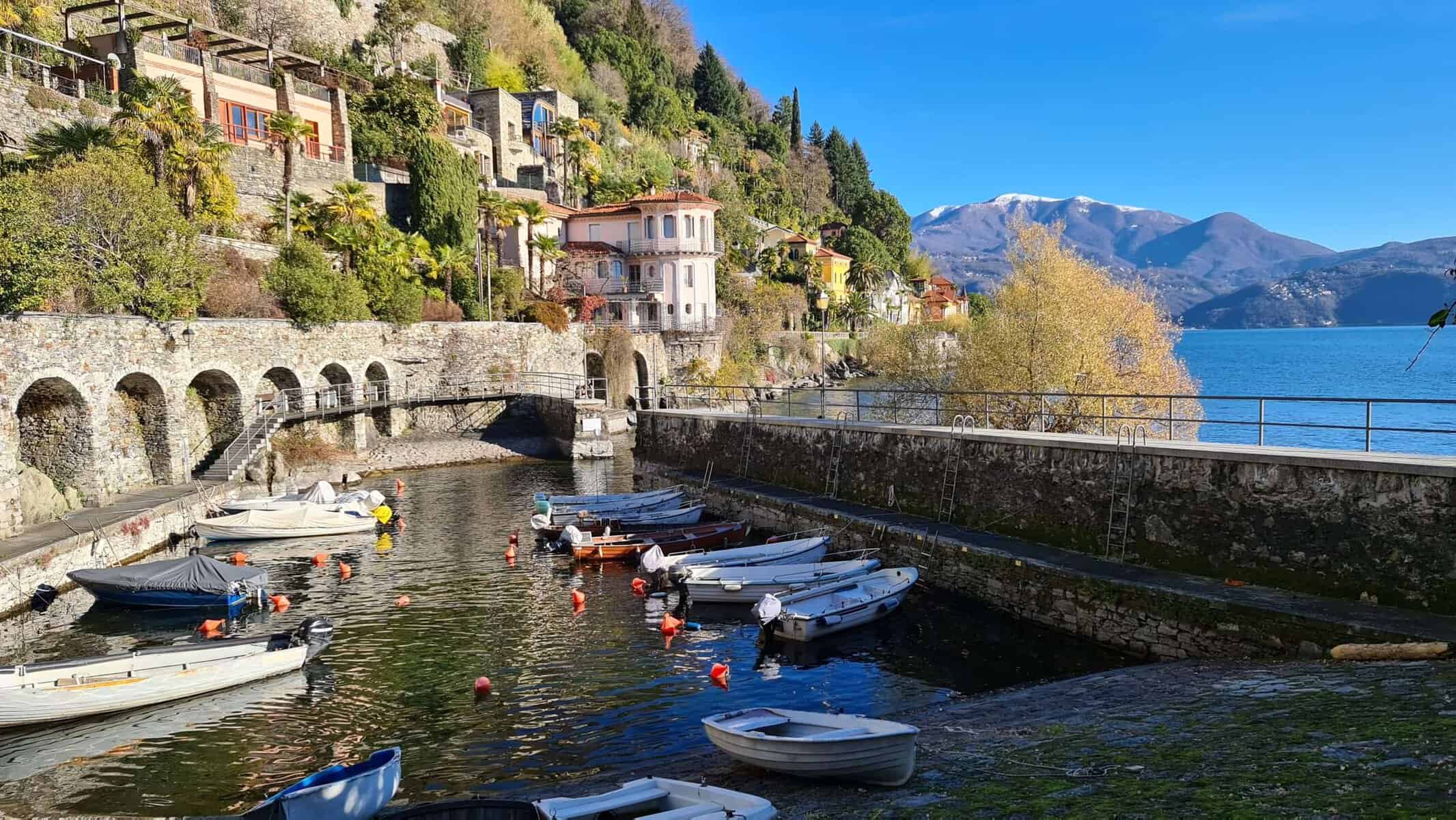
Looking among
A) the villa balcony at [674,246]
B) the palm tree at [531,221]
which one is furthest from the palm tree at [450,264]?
the villa balcony at [674,246]

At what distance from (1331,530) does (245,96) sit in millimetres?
59892

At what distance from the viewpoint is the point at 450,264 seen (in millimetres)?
53062

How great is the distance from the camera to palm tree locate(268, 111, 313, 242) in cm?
4853

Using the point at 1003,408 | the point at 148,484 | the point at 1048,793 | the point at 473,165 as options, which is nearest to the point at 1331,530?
the point at 1048,793

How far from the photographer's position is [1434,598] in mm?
13695

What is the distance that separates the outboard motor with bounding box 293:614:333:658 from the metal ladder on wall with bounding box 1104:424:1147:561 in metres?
16.4

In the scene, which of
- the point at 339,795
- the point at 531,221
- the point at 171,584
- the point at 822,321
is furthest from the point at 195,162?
the point at 822,321

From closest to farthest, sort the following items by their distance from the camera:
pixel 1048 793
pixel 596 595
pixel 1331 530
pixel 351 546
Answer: pixel 1048 793 → pixel 1331 530 → pixel 596 595 → pixel 351 546

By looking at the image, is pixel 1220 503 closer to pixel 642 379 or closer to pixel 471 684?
pixel 471 684

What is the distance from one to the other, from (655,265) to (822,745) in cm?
5825

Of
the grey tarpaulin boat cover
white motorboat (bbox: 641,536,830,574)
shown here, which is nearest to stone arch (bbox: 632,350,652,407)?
white motorboat (bbox: 641,536,830,574)

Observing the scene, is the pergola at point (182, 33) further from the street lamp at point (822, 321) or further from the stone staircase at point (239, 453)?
the street lamp at point (822, 321)

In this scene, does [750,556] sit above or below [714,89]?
below

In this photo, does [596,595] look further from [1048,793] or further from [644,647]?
[1048,793]
